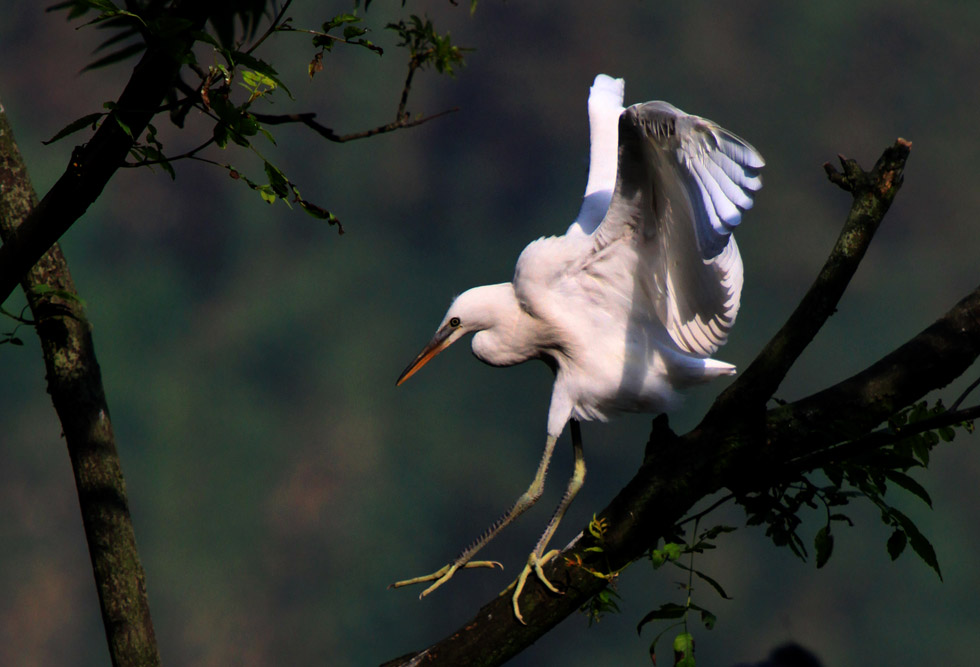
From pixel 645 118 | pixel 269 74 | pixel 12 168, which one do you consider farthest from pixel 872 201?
pixel 12 168

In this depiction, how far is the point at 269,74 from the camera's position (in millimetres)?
778

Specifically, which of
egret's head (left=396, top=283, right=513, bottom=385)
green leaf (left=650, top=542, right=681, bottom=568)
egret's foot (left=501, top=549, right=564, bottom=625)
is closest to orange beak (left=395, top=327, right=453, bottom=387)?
egret's head (left=396, top=283, right=513, bottom=385)

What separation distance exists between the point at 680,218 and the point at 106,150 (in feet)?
2.23

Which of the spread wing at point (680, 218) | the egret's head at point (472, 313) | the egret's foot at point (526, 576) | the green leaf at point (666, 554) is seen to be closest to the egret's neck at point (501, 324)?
the egret's head at point (472, 313)

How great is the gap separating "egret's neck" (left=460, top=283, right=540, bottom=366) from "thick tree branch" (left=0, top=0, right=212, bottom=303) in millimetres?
567

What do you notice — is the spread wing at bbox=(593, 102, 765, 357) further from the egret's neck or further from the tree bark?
the tree bark

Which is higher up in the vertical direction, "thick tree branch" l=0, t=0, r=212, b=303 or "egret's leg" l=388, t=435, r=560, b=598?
"thick tree branch" l=0, t=0, r=212, b=303

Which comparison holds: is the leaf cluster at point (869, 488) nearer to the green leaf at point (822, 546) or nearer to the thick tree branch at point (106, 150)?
the green leaf at point (822, 546)

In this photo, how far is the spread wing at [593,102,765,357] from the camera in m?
1.03

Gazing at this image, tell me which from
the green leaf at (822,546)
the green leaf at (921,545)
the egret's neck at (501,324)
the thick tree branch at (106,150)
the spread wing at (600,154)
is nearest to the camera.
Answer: the thick tree branch at (106,150)

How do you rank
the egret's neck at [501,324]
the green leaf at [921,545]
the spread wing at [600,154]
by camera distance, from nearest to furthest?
the green leaf at [921,545] < the egret's neck at [501,324] < the spread wing at [600,154]

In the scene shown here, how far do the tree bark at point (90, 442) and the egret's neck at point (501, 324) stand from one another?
1.56ft

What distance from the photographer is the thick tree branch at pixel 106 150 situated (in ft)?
2.57

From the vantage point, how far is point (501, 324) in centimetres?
132
